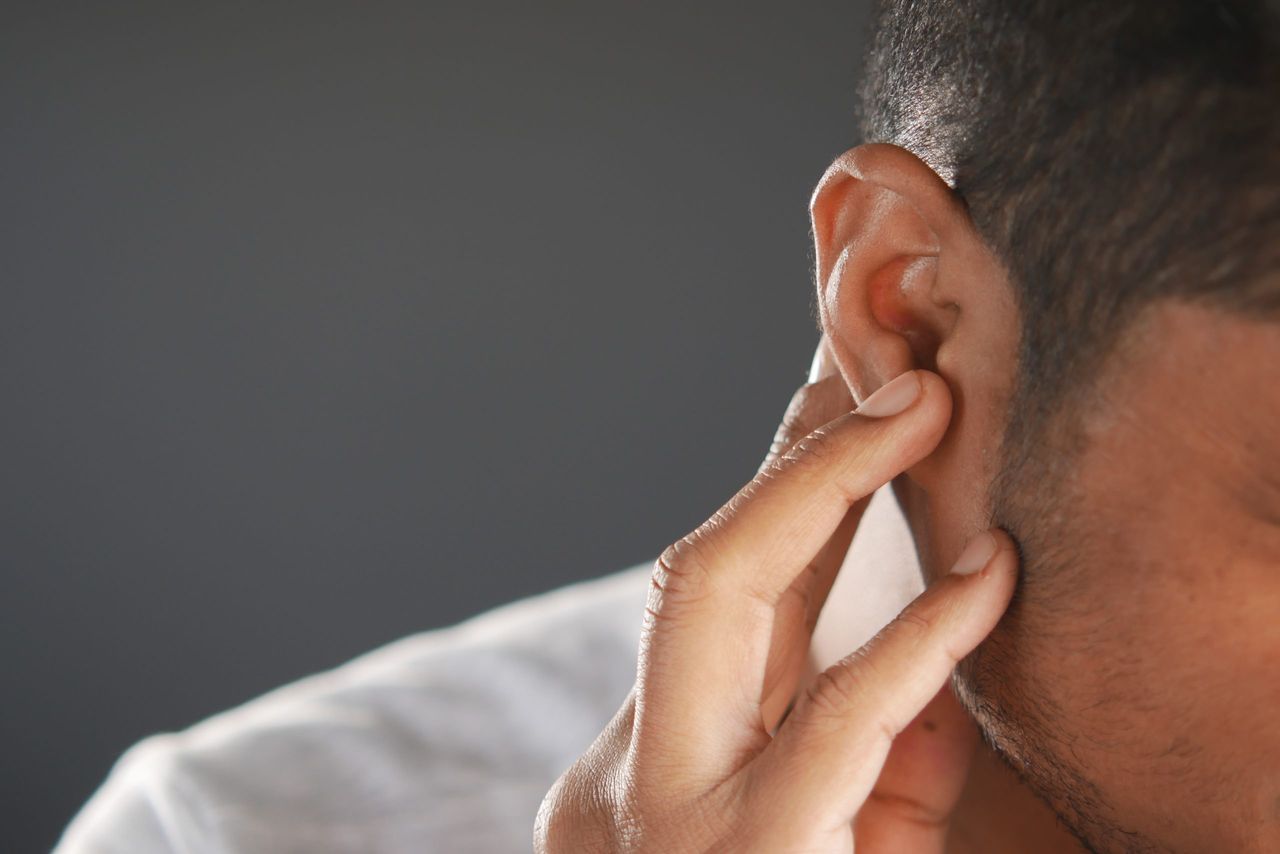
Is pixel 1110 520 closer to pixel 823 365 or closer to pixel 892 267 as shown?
pixel 892 267

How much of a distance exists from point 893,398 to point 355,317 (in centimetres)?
166

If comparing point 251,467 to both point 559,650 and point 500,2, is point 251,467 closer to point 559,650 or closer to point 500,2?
point 500,2

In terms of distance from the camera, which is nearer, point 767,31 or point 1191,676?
point 1191,676

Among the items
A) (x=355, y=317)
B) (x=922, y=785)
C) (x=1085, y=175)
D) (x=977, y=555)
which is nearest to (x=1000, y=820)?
(x=922, y=785)

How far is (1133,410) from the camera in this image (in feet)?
2.48

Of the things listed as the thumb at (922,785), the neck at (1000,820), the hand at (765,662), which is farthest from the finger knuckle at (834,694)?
the neck at (1000,820)

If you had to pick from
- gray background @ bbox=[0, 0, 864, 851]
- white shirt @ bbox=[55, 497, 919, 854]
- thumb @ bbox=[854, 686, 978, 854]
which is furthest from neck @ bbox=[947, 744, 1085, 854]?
gray background @ bbox=[0, 0, 864, 851]

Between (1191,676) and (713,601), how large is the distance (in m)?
0.29

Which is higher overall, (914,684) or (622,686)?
(914,684)

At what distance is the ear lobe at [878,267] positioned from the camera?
33.9 inches

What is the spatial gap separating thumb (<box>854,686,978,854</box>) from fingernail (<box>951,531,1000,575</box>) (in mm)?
251

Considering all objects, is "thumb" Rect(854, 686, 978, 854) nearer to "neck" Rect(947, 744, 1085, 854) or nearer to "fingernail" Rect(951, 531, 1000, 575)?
"neck" Rect(947, 744, 1085, 854)

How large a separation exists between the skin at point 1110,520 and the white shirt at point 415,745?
0.32 m

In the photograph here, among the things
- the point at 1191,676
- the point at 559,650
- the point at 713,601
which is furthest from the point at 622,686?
the point at 1191,676
